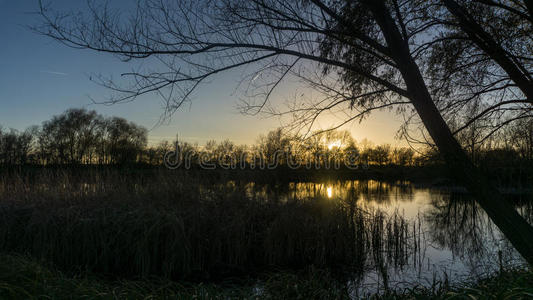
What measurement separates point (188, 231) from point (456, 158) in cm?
509

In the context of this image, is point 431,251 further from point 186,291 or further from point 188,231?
point 186,291

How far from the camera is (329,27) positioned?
4.21 m

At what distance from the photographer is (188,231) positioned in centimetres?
663

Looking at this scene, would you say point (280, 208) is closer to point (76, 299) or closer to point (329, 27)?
point (329, 27)

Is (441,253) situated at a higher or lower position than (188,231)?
lower

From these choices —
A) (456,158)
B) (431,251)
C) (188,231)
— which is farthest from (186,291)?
(431,251)

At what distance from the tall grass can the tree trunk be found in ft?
11.9

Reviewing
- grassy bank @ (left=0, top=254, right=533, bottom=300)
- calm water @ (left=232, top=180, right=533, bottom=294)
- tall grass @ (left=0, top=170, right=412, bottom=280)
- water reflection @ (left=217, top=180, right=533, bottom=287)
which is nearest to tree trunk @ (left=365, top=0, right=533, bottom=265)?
grassy bank @ (left=0, top=254, right=533, bottom=300)

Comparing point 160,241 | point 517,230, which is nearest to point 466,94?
point 517,230

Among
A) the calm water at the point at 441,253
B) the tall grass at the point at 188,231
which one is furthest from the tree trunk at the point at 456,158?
the tall grass at the point at 188,231

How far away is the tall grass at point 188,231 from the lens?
6277mm

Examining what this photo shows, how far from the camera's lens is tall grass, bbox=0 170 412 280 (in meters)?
6.28

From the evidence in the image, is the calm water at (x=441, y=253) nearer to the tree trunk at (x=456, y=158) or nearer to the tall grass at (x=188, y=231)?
the tall grass at (x=188, y=231)

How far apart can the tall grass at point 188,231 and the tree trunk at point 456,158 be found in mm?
3630
